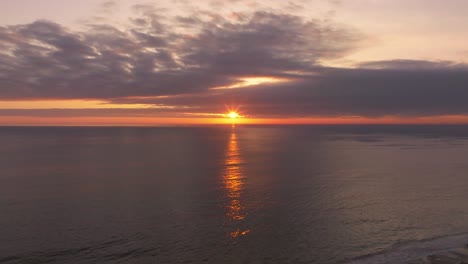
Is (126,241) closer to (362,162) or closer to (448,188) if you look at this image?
(448,188)

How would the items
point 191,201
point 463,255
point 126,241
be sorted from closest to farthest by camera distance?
point 463,255 < point 126,241 < point 191,201

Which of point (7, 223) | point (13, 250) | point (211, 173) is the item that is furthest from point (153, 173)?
point (13, 250)

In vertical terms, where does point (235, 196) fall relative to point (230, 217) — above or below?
below

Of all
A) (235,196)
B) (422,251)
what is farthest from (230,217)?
(422,251)

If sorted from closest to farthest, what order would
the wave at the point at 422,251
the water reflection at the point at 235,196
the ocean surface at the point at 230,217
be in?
the wave at the point at 422,251, the ocean surface at the point at 230,217, the water reflection at the point at 235,196

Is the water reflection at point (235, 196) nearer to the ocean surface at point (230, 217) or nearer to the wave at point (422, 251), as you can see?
the ocean surface at point (230, 217)

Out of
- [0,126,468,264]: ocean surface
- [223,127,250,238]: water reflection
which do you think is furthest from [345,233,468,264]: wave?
[223,127,250,238]: water reflection

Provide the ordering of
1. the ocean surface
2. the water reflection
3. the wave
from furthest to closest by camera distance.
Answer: the water reflection < the ocean surface < the wave

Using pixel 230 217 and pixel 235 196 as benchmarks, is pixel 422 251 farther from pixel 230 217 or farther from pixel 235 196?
pixel 235 196

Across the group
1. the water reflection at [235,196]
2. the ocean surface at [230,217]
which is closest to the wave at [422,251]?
the ocean surface at [230,217]

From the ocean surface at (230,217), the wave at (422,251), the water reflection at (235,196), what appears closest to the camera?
the wave at (422,251)

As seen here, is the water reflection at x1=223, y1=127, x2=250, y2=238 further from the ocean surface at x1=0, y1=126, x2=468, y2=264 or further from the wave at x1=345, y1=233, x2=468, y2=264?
the wave at x1=345, y1=233, x2=468, y2=264
